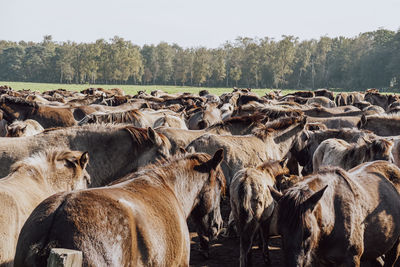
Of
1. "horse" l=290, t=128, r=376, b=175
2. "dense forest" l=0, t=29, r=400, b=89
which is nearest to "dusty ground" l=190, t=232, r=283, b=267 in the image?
"horse" l=290, t=128, r=376, b=175

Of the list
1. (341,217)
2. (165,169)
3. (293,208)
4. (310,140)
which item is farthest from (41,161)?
(310,140)

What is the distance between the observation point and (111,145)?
19.6 feet

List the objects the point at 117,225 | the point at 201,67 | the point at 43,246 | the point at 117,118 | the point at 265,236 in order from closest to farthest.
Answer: the point at 43,246 → the point at 117,225 → the point at 265,236 → the point at 117,118 → the point at 201,67

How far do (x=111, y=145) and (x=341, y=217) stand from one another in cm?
343

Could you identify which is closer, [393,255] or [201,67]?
[393,255]

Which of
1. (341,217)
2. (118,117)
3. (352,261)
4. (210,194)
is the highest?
(118,117)

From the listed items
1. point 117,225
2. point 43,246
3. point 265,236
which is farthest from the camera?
point 265,236

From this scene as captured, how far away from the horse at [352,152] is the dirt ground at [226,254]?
1.75 metres

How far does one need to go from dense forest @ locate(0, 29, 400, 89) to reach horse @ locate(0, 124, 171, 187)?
87437 mm

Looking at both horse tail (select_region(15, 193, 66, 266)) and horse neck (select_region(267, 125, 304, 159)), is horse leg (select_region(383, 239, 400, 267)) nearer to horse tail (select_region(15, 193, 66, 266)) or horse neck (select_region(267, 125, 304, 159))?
horse neck (select_region(267, 125, 304, 159))

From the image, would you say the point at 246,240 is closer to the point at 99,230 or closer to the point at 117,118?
the point at 99,230

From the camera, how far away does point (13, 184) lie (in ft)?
12.5

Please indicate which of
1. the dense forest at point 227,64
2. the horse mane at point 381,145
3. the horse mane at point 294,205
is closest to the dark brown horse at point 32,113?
the horse mane at point 381,145

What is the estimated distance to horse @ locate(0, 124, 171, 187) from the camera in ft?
19.0
